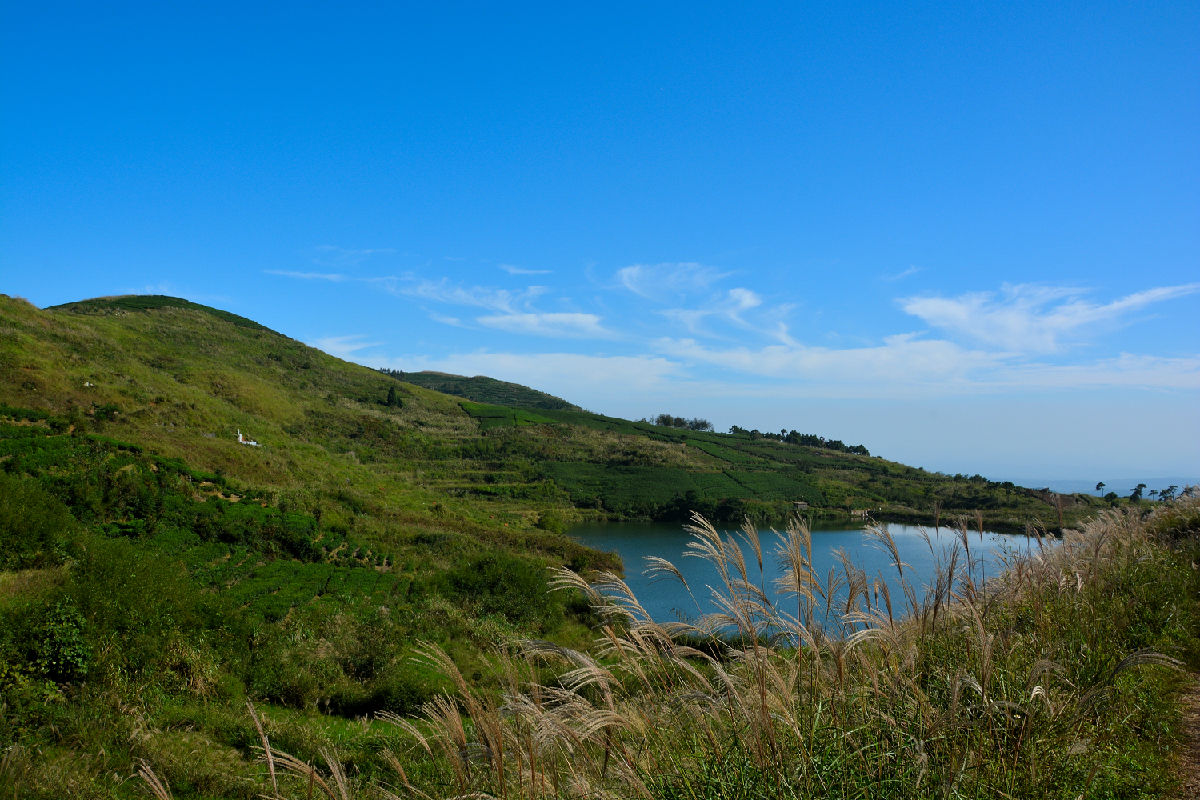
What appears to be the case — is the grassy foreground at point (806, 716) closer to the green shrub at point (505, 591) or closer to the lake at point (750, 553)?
the lake at point (750, 553)

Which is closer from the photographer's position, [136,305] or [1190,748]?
[1190,748]

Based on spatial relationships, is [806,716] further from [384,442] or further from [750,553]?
[384,442]

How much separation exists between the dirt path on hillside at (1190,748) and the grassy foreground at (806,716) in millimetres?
74

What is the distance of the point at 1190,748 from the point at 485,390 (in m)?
140

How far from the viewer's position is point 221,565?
17.5 metres

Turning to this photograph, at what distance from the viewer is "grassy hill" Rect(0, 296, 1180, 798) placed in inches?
311

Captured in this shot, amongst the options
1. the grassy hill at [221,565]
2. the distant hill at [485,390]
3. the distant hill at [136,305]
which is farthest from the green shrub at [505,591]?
the distant hill at [485,390]

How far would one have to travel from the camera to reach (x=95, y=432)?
71.9 ft

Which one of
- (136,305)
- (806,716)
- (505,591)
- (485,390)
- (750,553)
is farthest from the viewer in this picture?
(485,390)

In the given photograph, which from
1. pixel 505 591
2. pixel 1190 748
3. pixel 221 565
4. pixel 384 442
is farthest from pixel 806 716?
pixel 384 442

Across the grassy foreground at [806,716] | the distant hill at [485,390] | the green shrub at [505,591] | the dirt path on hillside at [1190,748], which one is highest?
the distant hill at [485,390]

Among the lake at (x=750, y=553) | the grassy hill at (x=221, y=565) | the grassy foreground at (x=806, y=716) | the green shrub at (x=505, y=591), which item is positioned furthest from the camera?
the green shrub at (x=505, y=591)

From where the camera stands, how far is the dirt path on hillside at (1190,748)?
3.15 meters

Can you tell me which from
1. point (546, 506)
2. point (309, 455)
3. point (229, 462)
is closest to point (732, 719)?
point (229, 462)
